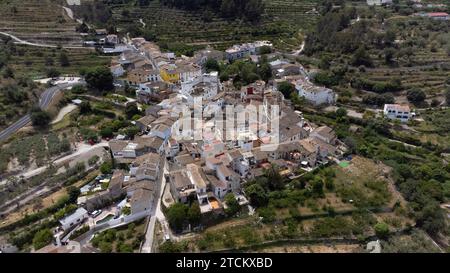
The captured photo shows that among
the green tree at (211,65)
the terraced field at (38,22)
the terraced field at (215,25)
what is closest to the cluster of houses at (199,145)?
the green tree at (211,65)

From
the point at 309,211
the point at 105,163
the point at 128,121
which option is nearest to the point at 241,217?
the point at 309,211

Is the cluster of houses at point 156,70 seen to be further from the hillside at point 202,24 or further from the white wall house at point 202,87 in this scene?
the hillside at point 202,24

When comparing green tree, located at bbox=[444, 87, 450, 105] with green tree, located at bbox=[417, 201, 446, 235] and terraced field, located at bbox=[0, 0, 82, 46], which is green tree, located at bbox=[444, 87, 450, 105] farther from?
terraced field, located at bbox=[0, 0, 82, 46]

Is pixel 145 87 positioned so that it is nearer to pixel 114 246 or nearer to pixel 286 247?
pixel 114 246

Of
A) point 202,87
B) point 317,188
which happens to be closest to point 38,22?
point 202,87

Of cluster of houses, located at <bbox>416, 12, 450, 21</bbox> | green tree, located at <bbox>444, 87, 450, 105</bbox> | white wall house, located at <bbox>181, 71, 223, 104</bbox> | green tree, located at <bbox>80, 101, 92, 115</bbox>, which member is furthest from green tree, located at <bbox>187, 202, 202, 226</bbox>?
cluster of houses, located at <bbox>416, 12, 450, 21</bbox>

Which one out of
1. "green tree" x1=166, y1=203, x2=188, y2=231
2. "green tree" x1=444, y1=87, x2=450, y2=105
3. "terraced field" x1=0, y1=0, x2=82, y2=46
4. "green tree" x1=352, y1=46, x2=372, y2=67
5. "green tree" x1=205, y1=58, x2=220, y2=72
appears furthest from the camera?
"terraced field" x1=0, y1=0, x2=82, y2=46

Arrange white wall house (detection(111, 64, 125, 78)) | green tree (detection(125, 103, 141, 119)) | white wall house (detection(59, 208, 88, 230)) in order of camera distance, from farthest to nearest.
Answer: white wall house (detection(111, 64, 125, 78)) < green tree (detection(125, 103, 141, 119)) < white wall house (detection(59, 208, 88, 230))
